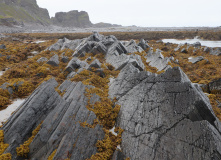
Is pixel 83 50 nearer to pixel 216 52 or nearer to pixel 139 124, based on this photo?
pixel 139 124

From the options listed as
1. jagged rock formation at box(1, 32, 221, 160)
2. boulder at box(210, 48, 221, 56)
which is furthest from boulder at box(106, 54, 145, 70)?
boulder at box(210, 48, 221, 56)

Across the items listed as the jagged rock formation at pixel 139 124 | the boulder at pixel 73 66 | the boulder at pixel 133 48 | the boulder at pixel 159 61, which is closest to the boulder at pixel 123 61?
the boulder at pixel 159 61

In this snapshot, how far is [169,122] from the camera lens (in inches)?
309

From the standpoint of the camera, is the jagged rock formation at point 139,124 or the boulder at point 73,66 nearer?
the jagged rock formation at point 139,124

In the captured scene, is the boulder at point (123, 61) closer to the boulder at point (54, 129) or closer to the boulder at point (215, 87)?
the boulder at point (215, 87)

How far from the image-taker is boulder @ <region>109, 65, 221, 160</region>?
246 inches

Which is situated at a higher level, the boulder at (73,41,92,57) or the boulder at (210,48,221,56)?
the boulder at (73,41,92,57)

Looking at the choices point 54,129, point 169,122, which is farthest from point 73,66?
point 169,122

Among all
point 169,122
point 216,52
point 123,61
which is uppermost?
point 169,122

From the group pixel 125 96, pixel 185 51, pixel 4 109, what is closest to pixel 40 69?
pixel 4 109

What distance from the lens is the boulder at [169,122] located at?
6.25 meters

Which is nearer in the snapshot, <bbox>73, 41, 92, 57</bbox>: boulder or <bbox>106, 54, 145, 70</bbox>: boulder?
<bbox>106, 54, 145, 70</bbox>: boulder

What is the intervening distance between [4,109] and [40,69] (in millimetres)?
10998

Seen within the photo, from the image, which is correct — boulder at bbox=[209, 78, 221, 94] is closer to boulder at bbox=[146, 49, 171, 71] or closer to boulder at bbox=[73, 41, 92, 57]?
boulder at bbox=[146, 49, 171, 71]
